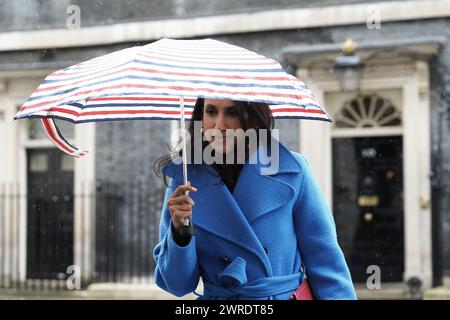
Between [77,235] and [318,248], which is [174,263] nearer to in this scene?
[318,248]

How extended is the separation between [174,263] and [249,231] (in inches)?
12.0

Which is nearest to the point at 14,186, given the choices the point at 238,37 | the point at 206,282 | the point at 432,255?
the point at 238,37

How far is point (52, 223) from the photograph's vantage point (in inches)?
557

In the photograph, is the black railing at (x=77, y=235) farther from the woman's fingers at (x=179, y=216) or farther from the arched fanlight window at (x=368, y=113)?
the woman's fingers at (x=179, y=216)

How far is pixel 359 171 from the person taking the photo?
42.9 feet

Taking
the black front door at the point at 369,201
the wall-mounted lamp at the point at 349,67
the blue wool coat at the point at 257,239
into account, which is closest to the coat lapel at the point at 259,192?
the blue wool coat at the point at 257,239

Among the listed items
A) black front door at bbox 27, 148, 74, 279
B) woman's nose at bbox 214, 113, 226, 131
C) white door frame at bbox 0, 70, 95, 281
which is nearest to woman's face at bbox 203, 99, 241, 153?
woman's nose at bbox 214, 113, 226, 131

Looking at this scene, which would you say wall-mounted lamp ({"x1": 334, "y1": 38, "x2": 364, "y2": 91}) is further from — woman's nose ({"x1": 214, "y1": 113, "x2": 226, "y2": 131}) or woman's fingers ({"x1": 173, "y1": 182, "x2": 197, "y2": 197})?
woman's fingers ({"x1": 173, "y1": 182, "x2": 197, "y2": 197})

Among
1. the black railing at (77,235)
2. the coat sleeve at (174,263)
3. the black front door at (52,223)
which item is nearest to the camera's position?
the coat sleeve at (174,263)

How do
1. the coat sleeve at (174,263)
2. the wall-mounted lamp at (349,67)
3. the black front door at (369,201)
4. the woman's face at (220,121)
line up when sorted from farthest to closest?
the black front door at (369,201) < the wall-mounted lamp at (349,67) < the woman's face at (220,121) < the coat sleeve at (174,263)

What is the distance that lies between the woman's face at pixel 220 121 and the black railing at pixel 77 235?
9.84m

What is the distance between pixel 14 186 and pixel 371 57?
5676 mm

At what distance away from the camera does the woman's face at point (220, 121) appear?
3.66 m

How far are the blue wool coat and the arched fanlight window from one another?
9369 mm
